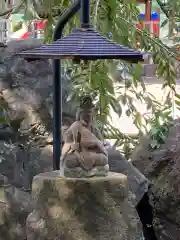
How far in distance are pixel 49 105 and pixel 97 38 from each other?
2523mm

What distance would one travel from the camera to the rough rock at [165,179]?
4.33m

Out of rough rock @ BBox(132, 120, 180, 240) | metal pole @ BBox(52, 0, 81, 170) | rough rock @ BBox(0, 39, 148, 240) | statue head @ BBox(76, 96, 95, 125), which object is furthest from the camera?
rough rock @ BBox(0, 39, 148, 240)

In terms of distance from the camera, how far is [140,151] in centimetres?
523

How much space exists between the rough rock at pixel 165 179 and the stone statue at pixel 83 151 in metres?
1.38

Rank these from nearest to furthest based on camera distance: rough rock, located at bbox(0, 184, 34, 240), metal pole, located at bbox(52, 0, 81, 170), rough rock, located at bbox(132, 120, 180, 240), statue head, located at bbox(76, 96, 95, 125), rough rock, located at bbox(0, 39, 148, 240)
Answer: statue head, located at bbox(76, 96, 95, 125)
metal pole, located at bbox(52, 0, 81, 170)
rough rock, located at bbox(0, 184, 34, 240)
rough rock, located at bbox(132, 120, 180, 240)
rough rock, located at bbox(0, 39, 148, 240)

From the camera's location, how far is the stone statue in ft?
10.1

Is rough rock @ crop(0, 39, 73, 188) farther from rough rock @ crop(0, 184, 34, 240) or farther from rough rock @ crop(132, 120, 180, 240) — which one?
rough rock @ crop(132, 120, 180, 240)

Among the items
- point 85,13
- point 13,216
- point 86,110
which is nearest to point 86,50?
point 85,13

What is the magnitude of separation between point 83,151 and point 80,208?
1.10ft

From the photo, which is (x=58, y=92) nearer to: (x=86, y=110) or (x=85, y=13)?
(x=86, y=110)

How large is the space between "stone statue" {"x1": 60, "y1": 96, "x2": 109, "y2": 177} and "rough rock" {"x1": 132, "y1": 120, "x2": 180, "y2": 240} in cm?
138

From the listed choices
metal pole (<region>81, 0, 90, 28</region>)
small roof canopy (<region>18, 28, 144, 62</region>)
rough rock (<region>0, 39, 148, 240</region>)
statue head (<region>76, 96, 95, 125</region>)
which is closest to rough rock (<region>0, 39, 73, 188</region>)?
rough rock (<region>0, 39, 148, 240</region>)

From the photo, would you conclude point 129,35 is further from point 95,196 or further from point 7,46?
point 7,46

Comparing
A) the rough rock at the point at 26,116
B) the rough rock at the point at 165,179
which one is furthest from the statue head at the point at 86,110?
the rough rock at the point at 26,116
